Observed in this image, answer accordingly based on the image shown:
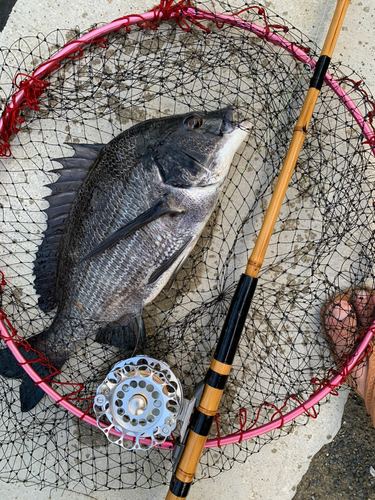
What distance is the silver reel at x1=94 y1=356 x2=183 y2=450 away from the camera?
6.02 ft

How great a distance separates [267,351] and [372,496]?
118cm

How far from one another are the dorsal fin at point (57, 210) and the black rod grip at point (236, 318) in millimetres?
1037

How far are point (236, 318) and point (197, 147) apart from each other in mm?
866

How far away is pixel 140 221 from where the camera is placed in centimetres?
179

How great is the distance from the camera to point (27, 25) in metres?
2.29

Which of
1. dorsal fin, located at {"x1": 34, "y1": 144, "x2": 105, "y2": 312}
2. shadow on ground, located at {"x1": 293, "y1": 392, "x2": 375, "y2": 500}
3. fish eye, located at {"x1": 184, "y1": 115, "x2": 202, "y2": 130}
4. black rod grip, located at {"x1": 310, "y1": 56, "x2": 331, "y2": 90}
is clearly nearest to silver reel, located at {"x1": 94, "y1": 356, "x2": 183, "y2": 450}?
dorsal fin, located at {"x1": 34, "y1": 144, "x2": 105, "y2": 312}

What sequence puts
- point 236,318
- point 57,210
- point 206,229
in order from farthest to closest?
point 206,229 → point 57,210 → point 236,318

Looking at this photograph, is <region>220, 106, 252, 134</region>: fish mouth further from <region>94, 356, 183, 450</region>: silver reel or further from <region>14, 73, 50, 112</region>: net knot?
<region>94, 356, 183, 450</region>: silver reel

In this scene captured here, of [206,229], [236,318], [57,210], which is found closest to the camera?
[236,318]

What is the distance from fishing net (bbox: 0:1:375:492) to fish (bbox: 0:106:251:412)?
0.74 feet

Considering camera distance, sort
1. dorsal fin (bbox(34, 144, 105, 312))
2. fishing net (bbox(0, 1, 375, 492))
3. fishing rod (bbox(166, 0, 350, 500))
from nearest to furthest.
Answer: fishing rod (bbox(166, 0, 350, 500)) < dorsal fin (bbox(34, 144, 105, 312)) < fishing net (bbox(0, 1, 375, 492))

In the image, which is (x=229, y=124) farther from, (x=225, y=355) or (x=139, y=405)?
(x=139, y=405)

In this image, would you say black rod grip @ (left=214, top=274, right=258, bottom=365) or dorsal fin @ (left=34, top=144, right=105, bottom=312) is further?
dorsal fin @ (left=34, top=144, right=105, bottom=312)

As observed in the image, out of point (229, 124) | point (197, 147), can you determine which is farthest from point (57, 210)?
point (229, 124)
